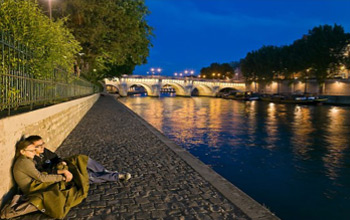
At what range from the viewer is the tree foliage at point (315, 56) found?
170 ft

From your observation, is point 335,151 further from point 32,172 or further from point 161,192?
point 32,172

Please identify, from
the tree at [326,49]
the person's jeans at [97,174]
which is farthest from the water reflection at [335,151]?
the tree at [326,49]

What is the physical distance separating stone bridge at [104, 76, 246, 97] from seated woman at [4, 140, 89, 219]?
2958 inches

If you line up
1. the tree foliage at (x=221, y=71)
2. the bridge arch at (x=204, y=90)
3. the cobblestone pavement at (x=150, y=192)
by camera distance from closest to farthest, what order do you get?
1. the cobblestone pavement at (x=150, y=192)
2. the bridge arch at (x=204, y=90)
3. the tree foliage at (x=221, y=71)

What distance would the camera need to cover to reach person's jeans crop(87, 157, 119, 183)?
5000 mm

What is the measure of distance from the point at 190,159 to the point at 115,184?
7.95ft

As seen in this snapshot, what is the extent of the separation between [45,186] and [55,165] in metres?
0.61

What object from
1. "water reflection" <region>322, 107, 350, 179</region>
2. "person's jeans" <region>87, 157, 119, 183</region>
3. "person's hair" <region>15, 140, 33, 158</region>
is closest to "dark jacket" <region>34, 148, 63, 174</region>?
"person's hair" <region>15, 140, 33, 158</region>

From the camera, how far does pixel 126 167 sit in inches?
251

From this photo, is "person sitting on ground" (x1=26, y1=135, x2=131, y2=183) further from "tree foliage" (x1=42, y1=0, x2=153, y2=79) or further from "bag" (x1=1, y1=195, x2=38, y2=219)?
"tree foliage" (x1=42, y1=0, x2=153, y2=79)

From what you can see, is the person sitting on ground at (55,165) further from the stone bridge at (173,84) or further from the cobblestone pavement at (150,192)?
the stone bridge at (173,84)

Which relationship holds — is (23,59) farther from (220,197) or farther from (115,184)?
(220,197)

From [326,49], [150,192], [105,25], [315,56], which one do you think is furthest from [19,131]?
[315,56]

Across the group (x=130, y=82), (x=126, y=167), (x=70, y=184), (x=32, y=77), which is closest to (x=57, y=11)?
(x=32, y=77)
